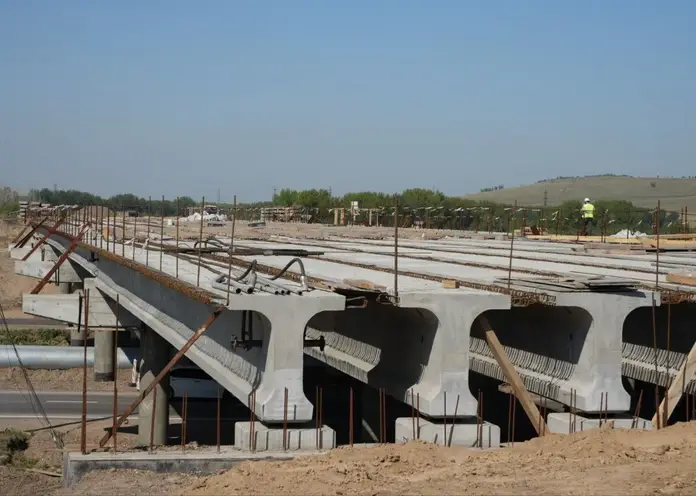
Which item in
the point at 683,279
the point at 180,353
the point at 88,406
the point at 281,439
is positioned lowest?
the point at 88,406

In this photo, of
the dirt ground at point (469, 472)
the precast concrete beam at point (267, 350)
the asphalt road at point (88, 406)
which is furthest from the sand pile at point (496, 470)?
the asphalt road at point (88, 406)

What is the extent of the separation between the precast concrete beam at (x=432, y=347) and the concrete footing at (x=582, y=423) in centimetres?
166

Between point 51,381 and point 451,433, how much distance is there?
89.0 ft

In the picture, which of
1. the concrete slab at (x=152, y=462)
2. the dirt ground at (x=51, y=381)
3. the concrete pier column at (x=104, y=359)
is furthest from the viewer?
the concrete pier column at (x=104, y=359)

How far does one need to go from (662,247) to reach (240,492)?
28.9 metres

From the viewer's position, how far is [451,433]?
15.2 metres

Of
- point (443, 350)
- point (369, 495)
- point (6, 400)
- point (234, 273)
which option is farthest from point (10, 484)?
point (6, 400)

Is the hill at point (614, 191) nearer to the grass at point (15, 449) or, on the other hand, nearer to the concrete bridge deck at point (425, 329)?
the grass at point (15, 449)

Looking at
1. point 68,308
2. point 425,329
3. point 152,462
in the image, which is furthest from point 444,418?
point 68,308

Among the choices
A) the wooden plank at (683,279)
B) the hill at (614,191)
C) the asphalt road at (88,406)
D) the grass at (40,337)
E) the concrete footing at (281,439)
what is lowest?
the asphalt road at (88,406)

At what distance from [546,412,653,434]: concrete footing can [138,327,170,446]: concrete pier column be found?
15.4 metres

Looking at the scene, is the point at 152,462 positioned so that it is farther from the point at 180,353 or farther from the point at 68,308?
the point at 68,308

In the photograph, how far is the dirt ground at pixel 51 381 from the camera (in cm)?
3860

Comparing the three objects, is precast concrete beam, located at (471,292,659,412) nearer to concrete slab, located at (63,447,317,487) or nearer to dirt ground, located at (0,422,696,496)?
dirt ground, located at (0,422,696,496)
